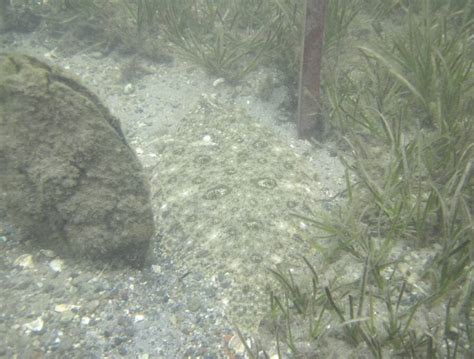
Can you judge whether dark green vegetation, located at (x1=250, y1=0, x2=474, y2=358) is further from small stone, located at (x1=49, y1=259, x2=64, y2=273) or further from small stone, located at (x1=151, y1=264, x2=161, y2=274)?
small stone, located at (x1=49, y1=259, x2=64, y2=273)

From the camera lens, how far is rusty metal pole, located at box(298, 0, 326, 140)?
443 cm

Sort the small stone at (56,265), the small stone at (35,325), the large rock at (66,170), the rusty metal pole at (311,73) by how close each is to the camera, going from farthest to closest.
→ the rusty metal pole at (311,73) < the small stone at (56,265) < the large rock at (66,170) < the small stone at (35,325)

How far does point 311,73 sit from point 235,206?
2.34m

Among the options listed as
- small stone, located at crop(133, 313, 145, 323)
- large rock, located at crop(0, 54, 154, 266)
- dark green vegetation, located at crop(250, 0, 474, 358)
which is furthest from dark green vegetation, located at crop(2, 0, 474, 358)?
large rock, located at crop(0, 54, 154, 266)

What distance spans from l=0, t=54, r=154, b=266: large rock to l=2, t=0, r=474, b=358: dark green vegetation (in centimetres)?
160

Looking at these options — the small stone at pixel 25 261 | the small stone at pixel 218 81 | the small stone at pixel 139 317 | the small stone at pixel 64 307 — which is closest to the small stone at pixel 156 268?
the small stone at pixel 139 317

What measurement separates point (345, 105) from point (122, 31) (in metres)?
4.59

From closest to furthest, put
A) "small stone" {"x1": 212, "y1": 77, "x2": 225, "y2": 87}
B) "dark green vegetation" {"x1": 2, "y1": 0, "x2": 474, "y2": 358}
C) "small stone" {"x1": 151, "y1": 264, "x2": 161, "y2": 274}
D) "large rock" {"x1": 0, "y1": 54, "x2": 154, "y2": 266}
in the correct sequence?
"dark green vegetation" {"x1": 2, "y1": 0, "x2": 474, "y2": 358}
"large rock" {"x1": 0, "y1": 54, "x2": 154, "y2": 266}
"small stone" {"x1": 151, "y1": 264, "x2": 161, "y2": 274}
"small stone" {"x1": 212, "y1": 77, "x2": 225, "y2": 87}

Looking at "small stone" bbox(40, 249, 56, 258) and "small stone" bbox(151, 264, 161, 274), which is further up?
"small stone" bbox(40, 249, 56, 258)

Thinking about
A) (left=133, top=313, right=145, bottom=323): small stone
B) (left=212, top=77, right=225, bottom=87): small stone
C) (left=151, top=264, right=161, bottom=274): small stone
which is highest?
(left=212, top=77, right=225, bottom=87): small stone

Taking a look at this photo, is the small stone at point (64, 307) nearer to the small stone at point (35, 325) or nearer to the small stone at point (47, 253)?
the small stone at point (35, 325)

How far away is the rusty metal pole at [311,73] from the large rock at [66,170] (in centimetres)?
264

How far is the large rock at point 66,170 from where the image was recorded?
3.22 meters

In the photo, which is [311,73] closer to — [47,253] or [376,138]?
[376,138]
